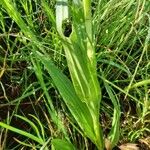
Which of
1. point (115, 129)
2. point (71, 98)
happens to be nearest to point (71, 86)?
point (71, 98)

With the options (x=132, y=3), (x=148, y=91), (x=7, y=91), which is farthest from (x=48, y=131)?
(x=132, y=3)

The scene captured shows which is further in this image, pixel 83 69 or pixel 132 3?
pixel 132 3

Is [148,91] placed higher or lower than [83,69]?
lower

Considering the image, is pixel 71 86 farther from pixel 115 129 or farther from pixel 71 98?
pixel 115 129

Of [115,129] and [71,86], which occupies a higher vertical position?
[71,86]

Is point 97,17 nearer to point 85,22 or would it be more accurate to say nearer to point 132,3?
point 132,3

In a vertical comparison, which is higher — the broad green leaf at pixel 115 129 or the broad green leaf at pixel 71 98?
the broad green leaf at pixel 71 98

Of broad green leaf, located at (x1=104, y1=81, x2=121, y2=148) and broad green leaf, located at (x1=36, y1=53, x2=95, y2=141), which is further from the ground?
broad green leaf, located at (x1=36, y1=53, x2=95, y2=141)

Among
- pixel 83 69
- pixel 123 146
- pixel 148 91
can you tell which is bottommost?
pixel 123 146
